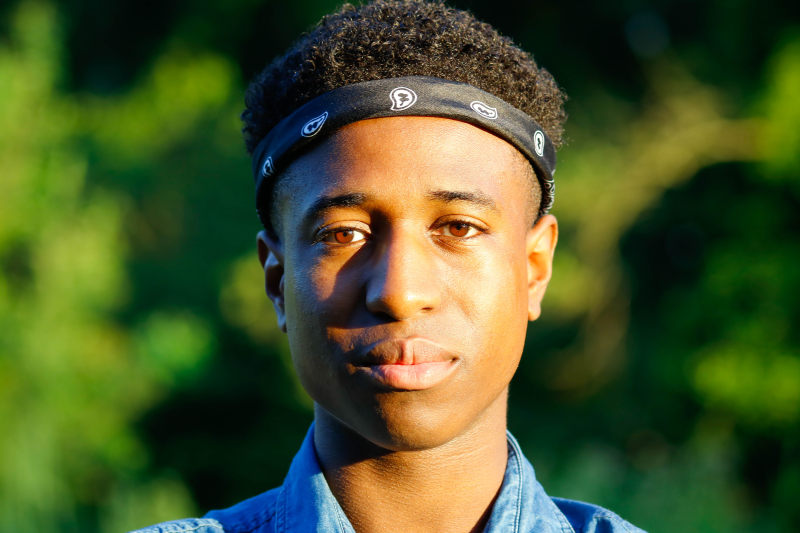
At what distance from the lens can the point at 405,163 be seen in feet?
7.70

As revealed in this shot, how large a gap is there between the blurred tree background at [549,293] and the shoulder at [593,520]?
4.19 m

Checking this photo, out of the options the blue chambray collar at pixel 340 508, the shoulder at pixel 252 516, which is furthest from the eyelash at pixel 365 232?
the shoulder at pixel 252 516

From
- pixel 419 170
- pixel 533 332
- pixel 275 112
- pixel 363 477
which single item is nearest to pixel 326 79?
pixel 275 112

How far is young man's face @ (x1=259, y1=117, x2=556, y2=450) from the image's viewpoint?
2.26 metres

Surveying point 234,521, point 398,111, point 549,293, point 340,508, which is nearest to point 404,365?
point 340,508

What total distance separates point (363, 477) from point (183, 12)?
930 cm

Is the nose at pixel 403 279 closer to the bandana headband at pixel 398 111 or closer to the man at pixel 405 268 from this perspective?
the man at pixel 405 268

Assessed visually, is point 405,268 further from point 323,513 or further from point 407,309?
point 323,513

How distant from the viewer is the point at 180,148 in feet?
32.8

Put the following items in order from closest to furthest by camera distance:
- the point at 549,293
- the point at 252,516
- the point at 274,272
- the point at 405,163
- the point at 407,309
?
the point at 407,309 < the point at 405,163 < the point at 252,516 < the point at 274,272 < the point at 549,293

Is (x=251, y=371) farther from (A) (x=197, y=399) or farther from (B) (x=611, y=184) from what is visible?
(B) (x=611, y=184)

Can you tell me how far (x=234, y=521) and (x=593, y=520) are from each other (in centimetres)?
103

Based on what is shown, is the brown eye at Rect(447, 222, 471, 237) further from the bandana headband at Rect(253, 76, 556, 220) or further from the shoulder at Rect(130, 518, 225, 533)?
the shoulder at Rect(130, 518, 225, 533)

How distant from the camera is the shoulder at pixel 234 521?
255cm
